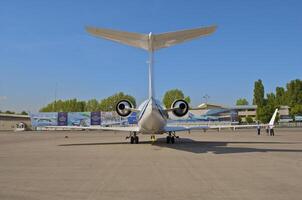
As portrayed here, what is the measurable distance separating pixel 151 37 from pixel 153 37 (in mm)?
111

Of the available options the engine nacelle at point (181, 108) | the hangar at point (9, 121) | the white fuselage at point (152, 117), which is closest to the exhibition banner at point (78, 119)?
the hangar at point (9, 121)

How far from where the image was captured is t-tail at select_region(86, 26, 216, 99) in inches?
706

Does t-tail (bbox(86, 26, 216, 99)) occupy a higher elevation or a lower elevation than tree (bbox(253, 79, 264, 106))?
lower

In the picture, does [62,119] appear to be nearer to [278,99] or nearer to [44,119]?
[44,119]

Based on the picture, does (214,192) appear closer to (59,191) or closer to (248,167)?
(59,191)

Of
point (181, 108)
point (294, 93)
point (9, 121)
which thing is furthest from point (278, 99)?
point (181, 108)

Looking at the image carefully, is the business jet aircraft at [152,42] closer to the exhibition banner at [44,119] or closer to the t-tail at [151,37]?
the t-tail at [151,37]

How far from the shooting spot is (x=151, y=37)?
19.2 metres

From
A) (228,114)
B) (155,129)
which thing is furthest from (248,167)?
(228,114)

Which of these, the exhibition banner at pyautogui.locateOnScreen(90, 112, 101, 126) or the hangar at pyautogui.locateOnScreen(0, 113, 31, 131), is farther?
the hangar at pyautogui.locateOnScreen(0, 113, 31, 131)

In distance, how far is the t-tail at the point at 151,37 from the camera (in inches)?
706

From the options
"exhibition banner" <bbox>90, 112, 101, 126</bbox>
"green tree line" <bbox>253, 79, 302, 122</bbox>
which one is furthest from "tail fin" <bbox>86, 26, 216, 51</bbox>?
"green tree line" <bbox>253, 79, 302, 122</bbox>

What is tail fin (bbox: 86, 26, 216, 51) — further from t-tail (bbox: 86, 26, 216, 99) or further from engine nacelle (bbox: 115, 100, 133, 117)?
engine nacelle (bbox: 115, 100, 133, 117)

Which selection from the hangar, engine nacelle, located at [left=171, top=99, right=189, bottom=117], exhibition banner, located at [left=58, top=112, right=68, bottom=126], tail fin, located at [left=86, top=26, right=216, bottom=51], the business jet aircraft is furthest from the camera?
the hangar
